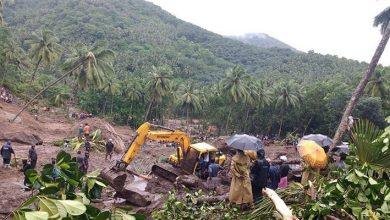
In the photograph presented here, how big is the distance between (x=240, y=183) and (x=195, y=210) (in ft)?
3.70

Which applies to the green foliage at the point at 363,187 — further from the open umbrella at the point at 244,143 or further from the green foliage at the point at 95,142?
the green foliage at the point at 95,142

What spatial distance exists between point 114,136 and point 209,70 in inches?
3564

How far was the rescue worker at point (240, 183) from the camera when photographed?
7156mm

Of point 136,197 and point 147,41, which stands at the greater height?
point 136,197

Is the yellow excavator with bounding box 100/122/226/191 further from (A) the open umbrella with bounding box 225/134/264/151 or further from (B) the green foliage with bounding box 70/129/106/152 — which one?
(B) the green foliage with bounding box 70/129/106/152

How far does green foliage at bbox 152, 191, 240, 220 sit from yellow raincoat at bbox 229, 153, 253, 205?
0.92 feet

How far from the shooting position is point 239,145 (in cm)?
796

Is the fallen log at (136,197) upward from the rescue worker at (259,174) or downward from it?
downward

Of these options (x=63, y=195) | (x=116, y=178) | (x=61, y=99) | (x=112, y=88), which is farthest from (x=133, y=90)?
(x=63, y=195)

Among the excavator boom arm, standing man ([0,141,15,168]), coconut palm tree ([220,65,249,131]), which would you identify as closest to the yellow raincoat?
the excavator boom arm

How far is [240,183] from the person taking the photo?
7.23 meters

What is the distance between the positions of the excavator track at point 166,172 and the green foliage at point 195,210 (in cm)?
696

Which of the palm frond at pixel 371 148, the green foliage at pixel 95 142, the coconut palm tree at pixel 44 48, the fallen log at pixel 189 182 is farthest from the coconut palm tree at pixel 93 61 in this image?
the palm frond at pixel 371 148

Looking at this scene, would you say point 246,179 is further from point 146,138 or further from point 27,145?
point 27,145
